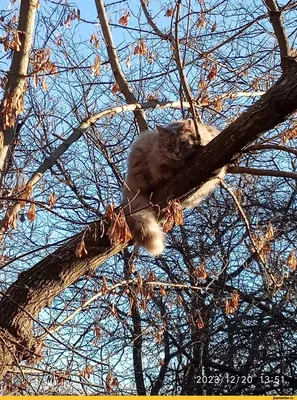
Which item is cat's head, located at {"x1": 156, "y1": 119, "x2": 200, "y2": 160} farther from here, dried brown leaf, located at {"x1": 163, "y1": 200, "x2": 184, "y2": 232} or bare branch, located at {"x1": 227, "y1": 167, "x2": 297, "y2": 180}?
dried brown leaf, located at {"x1": 163, "y1": 200, "x2": 184, "y2": 232}

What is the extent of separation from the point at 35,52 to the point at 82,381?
2284 mm

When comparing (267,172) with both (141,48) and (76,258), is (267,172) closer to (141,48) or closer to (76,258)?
(76,258)

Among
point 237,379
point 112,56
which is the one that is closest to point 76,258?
point 112,56

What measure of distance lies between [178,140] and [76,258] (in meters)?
1.07

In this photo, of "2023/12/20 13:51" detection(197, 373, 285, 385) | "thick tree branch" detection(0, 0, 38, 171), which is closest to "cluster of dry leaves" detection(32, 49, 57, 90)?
"thick tree branch" detection(0, 0, 38, 171)

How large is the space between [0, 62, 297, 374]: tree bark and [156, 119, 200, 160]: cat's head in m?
0.29

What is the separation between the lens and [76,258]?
3385 millimetres

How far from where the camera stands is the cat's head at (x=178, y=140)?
12.1ft

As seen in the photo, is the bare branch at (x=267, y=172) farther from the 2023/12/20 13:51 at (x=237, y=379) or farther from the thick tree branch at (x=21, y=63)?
the 2023/12/20 13:51 at (x=237, y=379)

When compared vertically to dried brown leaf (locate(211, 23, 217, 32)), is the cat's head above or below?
below

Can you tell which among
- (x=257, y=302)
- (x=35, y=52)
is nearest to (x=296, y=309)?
(x=257, y=302)

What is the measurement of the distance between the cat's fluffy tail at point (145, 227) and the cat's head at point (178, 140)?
362 millimetres

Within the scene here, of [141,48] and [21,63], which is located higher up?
[141,48]

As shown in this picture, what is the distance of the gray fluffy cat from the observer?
3.41 metres
